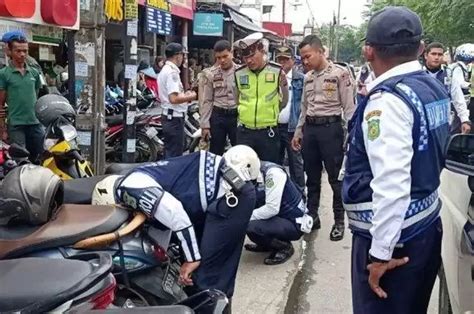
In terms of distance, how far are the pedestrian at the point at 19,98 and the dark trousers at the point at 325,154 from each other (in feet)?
9.39

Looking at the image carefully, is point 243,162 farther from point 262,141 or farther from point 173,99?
point 173,99

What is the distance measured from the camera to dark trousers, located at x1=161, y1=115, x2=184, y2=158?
7.53m

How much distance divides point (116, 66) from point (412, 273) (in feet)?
38.9

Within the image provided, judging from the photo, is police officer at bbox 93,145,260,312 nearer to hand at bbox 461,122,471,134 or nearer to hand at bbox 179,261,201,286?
hand at bbox 179,261,201,286

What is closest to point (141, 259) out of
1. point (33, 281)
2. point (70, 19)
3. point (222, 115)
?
point (33, 281)

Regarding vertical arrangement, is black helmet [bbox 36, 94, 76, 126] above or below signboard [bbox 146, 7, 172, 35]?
below

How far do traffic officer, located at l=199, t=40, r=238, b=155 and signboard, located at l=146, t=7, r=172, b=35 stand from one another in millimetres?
6103

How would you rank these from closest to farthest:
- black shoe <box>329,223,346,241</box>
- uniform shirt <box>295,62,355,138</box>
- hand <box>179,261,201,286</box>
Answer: hand <box>179,261,201,286</box> → uniform shirt <box>295,62,355,138</box> → black shoe <box>329,223,346,241</box>

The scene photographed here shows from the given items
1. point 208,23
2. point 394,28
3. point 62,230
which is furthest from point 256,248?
point 208,23

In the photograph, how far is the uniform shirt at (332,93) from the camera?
520 centimetres

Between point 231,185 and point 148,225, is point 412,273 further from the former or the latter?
point 148,225

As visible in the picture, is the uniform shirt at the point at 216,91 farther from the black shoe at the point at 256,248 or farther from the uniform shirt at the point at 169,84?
the black shoe at the point at 256,248

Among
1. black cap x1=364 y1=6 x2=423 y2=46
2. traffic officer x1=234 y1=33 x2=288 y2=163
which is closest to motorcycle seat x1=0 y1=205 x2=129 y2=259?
black cap x1=364 y1=6 x2=423 y2=46

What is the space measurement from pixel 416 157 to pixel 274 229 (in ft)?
7.71
